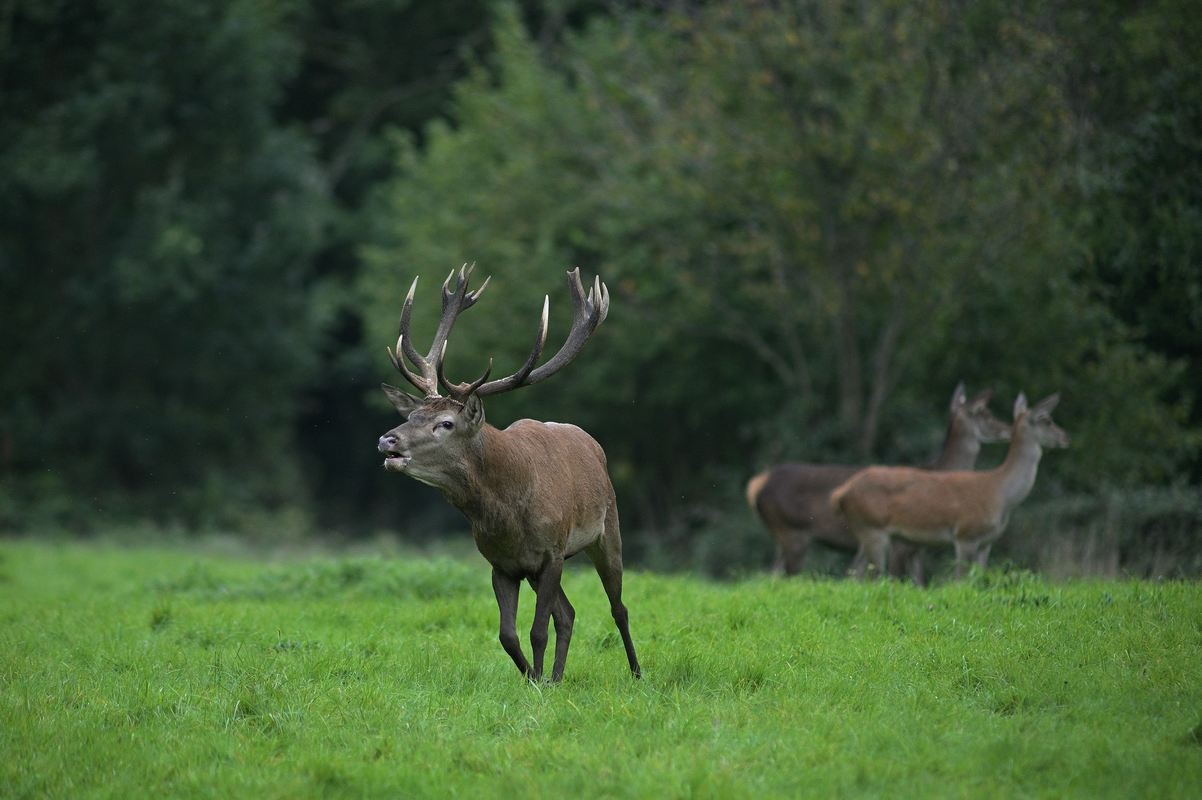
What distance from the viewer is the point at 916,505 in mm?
12672

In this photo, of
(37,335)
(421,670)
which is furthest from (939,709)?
(37,335)

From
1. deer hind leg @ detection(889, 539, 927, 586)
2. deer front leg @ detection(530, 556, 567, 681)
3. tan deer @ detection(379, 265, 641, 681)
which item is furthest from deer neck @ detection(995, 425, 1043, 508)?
deer front leg @ detection(530, 556, 567, 681)

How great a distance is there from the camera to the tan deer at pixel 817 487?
47.3 feet

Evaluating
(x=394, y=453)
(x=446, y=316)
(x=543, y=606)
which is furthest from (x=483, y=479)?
(x=446, y=316)

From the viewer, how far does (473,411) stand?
7.96 meters

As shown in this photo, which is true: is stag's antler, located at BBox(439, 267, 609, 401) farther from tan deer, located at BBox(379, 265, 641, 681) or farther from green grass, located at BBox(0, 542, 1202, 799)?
green grass, located at BBox(0, 542, 1202, 799)

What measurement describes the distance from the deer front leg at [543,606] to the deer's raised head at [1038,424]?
20.8 ft

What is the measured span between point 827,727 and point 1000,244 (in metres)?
13.4

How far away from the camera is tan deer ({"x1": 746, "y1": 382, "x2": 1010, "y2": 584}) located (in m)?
14.4

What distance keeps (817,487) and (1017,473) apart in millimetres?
2405

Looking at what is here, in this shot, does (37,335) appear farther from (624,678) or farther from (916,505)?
(624,678)

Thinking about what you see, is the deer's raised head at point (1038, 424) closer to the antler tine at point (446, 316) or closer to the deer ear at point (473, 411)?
the antler tine at point (446, 316)

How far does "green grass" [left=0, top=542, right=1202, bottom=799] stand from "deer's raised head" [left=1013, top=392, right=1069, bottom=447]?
8.49ft

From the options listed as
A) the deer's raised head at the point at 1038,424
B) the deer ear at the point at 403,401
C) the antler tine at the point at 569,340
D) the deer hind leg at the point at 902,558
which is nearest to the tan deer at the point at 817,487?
the deer hind leg at the point at 902,558
